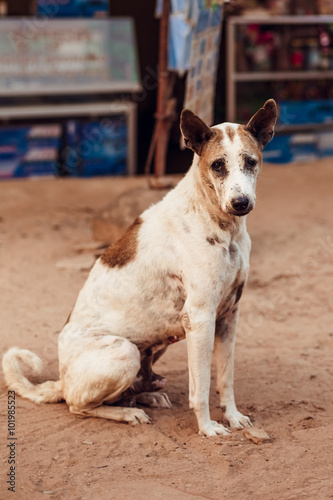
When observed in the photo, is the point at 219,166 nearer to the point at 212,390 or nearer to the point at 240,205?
the point at 240,205

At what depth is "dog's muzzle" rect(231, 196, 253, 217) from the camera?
3434 millimetres

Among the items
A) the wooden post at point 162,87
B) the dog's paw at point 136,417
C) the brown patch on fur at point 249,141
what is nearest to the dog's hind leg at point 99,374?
the dog's paw at point 136,417

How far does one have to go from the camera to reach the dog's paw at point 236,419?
3939 mm

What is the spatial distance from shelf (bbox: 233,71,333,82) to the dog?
721 cm

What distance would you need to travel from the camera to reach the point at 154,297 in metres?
3.85

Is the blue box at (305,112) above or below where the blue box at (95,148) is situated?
above

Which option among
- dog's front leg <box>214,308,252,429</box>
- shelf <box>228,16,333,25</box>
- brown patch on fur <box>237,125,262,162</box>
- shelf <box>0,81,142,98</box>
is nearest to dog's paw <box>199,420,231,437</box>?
dog's front leg <box>214,308,252,429</box>

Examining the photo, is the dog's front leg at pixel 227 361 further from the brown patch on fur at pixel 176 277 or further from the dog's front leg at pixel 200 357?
the brown patch on fur at pixel 176 277

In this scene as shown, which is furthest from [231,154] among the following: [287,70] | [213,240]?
[287,70]

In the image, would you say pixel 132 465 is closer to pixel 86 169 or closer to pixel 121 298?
pixel 121 298

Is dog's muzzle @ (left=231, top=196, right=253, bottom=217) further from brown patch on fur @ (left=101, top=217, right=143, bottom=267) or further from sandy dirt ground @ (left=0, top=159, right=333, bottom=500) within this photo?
sandy dirt ground @ (left=0, top=159, right=333, bottom=500)

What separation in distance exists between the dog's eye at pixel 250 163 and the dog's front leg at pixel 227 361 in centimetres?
86

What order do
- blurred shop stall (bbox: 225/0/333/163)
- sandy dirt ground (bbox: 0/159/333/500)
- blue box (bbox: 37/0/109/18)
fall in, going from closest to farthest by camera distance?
sandy dirt ground (bbox: 0/159/333/500) < blue box (bbox: 37/0/109/18) < blurred shop stall (bbox: 225/0/333/163)

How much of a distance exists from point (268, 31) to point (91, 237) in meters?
5.04
